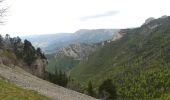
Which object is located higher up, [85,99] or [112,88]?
[85,99]

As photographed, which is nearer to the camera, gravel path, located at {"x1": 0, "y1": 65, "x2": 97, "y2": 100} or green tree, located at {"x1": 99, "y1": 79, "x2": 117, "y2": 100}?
gravel path, located at {"x1": 0, "y1": 65, "x2": 97, "y2": 100}

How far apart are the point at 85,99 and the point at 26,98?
31.5 meters

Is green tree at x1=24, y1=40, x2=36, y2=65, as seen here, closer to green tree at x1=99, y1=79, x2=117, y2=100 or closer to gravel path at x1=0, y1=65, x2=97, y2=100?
green tree at x1=99, y1=79, x2=117, y2=100

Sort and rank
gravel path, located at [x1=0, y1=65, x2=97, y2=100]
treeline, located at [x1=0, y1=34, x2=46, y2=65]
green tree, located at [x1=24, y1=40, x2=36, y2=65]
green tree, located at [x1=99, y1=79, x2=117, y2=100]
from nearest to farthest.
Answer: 1. gravel path, located at [x1=0, y1=65, x2=97, y2=100]
2. green tree, located at [x1=99, y1=79, x2=117, y2=100]
3. treeline, located at [x1=0, y1=34, x2=46, y2=65]
4. green tree, located at [x1=24, y1=40, x2=36, y2=65]

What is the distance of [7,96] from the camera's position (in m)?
38.0

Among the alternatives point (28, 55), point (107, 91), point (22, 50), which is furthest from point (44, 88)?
point (22, 50)

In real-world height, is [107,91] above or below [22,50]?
below

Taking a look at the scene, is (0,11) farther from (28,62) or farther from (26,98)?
(28,62)

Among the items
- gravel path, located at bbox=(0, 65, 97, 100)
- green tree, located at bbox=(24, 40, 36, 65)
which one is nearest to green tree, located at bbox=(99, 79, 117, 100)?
green tree, located at bbox=(24, 40, 36, 65)

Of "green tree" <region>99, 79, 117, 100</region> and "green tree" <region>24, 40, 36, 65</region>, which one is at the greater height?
"green tree" <region>24, 40, 36, 65</region>

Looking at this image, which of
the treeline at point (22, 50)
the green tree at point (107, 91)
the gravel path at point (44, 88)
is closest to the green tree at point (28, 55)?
the treeline at point (22, 50)

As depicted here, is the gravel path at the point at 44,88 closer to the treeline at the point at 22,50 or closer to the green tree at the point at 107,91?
the green tree at the point at 107,91

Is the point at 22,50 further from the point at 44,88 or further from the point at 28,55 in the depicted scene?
the point at 44,88

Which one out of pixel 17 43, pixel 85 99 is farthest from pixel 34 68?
pixel 85 99
